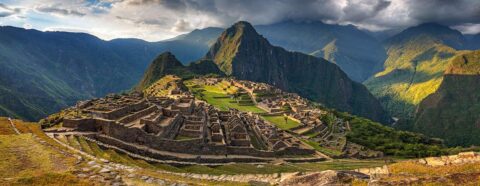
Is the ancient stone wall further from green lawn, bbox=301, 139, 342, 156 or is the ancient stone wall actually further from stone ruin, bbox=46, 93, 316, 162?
green lawn, bbox=301, 139, 342, 156

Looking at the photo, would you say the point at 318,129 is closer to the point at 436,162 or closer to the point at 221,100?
the point at 221,100

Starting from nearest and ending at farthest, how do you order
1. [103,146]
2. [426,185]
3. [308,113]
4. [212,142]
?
[426,185], [103,146], [212,142], [308,113]

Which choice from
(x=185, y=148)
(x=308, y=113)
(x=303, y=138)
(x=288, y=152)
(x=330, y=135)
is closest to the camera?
(x=185, y=148)

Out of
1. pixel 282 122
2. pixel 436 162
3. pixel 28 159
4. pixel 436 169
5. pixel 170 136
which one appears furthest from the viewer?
pixel 282 122

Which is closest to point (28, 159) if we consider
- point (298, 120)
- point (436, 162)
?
point (436, 162)

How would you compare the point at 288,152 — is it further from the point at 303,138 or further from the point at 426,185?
the point at 426,185

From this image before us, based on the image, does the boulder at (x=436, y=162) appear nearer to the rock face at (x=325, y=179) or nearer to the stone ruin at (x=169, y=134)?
the rock face at (x=325, y=179)

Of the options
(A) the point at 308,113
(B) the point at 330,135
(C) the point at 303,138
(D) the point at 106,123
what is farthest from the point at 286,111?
(D) the point at 106,123

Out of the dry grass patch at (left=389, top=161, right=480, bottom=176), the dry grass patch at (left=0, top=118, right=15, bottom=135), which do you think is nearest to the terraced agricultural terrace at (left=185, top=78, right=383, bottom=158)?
the dry grass patch at (left=0, top=118, right=15, bottom=135)

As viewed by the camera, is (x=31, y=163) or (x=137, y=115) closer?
(x=31, y=163)
